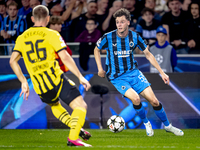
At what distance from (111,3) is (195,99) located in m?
3.65

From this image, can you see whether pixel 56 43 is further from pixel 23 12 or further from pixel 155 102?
pixel 23 12

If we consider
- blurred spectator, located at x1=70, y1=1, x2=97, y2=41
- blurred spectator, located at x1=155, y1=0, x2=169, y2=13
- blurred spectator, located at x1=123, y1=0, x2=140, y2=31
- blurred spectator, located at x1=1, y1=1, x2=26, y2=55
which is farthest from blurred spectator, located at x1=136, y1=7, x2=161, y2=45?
blurred spectator, located at x1=1, y1=1, x2=26, y2=55

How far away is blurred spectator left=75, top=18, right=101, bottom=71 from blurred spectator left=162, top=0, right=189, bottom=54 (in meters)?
1.77

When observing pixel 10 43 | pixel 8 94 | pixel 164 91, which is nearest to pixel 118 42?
pixel 164 91

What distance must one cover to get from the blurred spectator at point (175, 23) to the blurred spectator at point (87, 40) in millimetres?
1771

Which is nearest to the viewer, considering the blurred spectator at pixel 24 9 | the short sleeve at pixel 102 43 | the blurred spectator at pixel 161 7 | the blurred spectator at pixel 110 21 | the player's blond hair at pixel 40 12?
the player's blond hair at pixel 40 12

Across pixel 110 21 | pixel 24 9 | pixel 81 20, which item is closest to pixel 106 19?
pixel 110 21

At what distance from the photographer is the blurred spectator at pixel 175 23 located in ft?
25.1

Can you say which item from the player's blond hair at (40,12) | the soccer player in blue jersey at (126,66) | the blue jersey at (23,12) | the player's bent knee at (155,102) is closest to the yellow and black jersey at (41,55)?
the player's blond hair at (40,12)

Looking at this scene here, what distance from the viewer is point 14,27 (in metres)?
8.13

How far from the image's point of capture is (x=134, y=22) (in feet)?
25.7

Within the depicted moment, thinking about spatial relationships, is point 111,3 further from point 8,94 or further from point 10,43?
point 8,94

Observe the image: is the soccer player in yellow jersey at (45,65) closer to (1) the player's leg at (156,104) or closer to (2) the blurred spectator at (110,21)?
(1) the player's leg at (156,104)

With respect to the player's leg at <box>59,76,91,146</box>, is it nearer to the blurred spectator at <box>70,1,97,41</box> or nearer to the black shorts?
the black shorts
